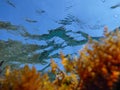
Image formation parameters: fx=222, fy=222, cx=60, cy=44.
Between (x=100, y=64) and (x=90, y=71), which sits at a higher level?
(x=100, y=64)

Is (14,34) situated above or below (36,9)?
below

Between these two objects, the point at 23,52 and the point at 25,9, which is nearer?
the point at 25,9

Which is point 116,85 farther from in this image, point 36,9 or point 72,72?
point 36,9

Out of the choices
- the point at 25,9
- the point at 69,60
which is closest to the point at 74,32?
the point at 25,9

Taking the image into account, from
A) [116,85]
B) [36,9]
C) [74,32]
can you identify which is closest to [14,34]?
[36,9]

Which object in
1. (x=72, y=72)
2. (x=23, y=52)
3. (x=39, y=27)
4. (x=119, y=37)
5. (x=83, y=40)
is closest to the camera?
(x=119, y=37)

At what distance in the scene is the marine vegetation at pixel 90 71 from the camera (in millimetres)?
3955

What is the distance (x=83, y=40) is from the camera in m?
15.7

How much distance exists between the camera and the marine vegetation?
396 cm

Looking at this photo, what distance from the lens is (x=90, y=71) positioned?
4.20 m

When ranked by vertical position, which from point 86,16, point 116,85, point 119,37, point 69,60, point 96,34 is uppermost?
point 86,16

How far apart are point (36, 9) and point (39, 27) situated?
1.53 meters

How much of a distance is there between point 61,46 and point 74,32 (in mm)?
2155

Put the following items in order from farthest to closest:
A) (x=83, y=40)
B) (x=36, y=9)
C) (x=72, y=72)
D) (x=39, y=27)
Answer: (x=83, y=40) < (x=39, y=27) < (x=36, y=9) < (x=72, y=72)
